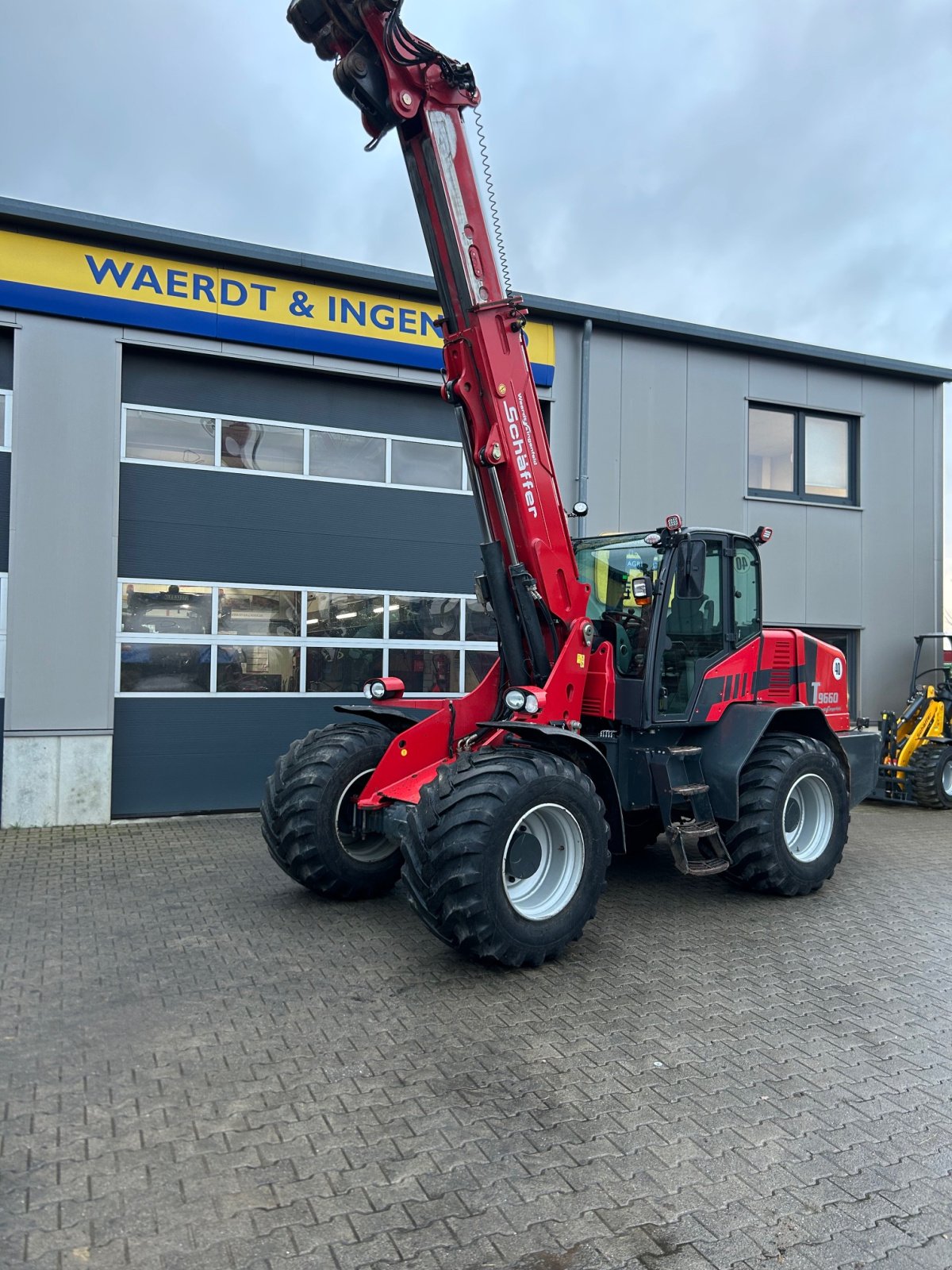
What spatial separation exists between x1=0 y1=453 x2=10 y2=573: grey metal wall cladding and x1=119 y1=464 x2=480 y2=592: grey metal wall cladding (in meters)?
1.05

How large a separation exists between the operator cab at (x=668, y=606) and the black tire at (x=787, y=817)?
2.48 feet

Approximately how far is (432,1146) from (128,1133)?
113 cm

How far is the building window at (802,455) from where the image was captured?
1288 cm

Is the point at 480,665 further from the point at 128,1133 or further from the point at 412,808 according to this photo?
the point at 128,1133

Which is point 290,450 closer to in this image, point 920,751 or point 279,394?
point 279,394

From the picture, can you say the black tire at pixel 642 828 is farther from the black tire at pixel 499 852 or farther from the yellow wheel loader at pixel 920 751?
the yellow wheel loader at pixel 920 751

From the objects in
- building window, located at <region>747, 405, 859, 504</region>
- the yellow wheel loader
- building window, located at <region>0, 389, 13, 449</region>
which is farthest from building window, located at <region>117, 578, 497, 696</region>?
the yellow wheel loader

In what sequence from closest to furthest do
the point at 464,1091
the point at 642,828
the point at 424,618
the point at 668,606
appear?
the point at 464,1091
the point at 668,606
the point at 642,828
the point at 424,618

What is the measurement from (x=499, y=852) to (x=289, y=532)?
6335mm

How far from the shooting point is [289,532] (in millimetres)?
10430

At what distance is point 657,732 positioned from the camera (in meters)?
6.76

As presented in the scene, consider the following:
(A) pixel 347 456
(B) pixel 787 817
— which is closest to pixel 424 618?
(A) pixel 347 456

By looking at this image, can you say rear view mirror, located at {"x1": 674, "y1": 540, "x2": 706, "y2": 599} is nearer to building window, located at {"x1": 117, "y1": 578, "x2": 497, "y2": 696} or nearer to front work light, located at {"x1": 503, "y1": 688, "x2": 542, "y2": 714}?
front work light, located at {"x1": 503, "y1": 688, "x2": 542, "y2": 714}

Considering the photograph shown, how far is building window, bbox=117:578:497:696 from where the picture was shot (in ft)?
32.2
